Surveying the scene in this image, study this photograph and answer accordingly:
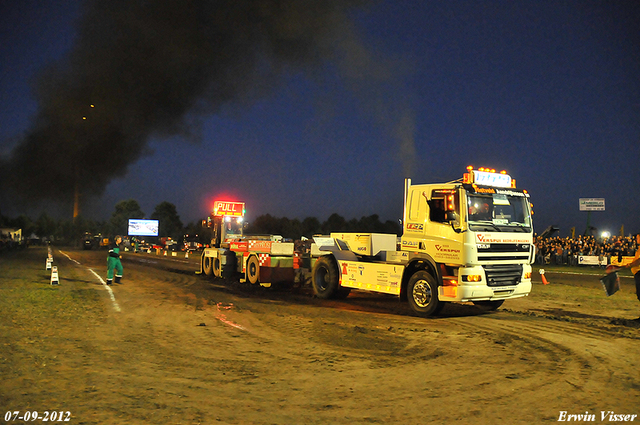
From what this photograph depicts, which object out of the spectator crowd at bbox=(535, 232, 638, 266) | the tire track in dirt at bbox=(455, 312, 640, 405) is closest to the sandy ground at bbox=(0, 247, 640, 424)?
the tire track in dirt at bbox=(455, 312, 640, 405)

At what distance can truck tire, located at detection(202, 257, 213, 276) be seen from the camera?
2022 cm

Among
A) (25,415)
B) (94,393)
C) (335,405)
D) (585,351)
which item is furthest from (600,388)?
A: (25,415)

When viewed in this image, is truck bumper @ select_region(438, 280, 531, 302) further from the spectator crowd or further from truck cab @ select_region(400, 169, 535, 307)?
the spectator crowd

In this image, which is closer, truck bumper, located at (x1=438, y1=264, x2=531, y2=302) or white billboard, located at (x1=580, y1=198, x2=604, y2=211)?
truck bumper, located at (x1=438, y1=264, x2=531, y2=302)

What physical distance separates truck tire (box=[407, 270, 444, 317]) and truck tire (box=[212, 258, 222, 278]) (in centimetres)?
1024

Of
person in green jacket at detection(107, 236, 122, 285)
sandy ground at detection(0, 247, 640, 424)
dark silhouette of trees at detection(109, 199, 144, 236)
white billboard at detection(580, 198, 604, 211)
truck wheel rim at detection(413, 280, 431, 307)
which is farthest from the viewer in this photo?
dark silhouette of trees at detection(109, 199, 144, 236)

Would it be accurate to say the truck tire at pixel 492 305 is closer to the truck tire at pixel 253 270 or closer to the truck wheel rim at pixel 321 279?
the truck wheel rim at pixel 321 279

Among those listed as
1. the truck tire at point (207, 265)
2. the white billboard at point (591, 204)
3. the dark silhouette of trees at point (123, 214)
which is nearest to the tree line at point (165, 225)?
the dark silhouette of trees at point (123, 214)

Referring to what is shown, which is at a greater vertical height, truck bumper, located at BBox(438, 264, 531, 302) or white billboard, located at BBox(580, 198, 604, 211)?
white billboard, located at BBox(580, 198, 604, 211)

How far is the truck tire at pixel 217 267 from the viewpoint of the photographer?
19181mm

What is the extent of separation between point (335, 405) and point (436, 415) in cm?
103

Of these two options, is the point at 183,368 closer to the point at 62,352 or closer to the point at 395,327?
the point at 62,352

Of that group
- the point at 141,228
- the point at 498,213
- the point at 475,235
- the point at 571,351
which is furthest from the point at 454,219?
the point at 141,228

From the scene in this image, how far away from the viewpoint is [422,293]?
10727 mm
